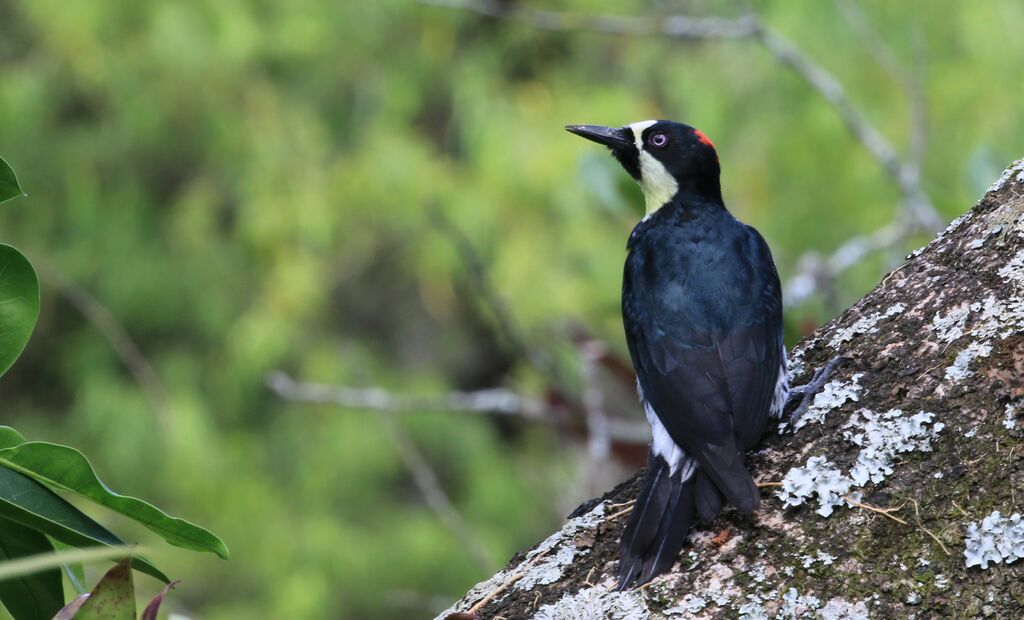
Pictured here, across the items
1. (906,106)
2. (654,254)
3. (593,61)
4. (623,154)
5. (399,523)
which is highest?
(593,61)

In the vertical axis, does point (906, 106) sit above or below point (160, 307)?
below

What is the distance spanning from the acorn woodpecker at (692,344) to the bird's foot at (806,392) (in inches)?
1.5

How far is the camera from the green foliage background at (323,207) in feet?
24.9

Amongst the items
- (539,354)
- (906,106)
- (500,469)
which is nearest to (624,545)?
(539,354)

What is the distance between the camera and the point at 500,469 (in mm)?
8781

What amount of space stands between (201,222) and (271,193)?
2.58 feet

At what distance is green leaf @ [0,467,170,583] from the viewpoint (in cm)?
152

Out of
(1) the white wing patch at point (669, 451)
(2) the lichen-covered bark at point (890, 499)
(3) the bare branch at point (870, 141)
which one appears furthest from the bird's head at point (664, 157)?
(3) the bare branch at point (870, 141)

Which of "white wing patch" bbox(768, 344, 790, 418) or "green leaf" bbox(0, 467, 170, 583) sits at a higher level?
"white wing patch" bbox(768, 344, 790, 418)

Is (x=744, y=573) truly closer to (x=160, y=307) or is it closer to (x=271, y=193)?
(x=271, y=193)

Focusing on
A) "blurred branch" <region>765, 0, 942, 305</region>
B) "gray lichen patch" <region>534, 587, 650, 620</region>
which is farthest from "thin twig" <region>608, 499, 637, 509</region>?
"blurred branch" <region>765, 0, 942, 305</region>

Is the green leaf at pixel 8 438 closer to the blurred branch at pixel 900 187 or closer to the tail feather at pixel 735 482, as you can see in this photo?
the tail feather at pixel 735 482

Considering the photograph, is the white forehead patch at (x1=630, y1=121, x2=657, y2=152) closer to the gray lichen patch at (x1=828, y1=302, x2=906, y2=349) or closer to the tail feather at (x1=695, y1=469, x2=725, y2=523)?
the gray lichen patch at (x1=828, y1=302, x2=906, y2=349)

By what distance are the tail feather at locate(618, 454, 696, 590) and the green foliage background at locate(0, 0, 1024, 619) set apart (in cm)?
523
